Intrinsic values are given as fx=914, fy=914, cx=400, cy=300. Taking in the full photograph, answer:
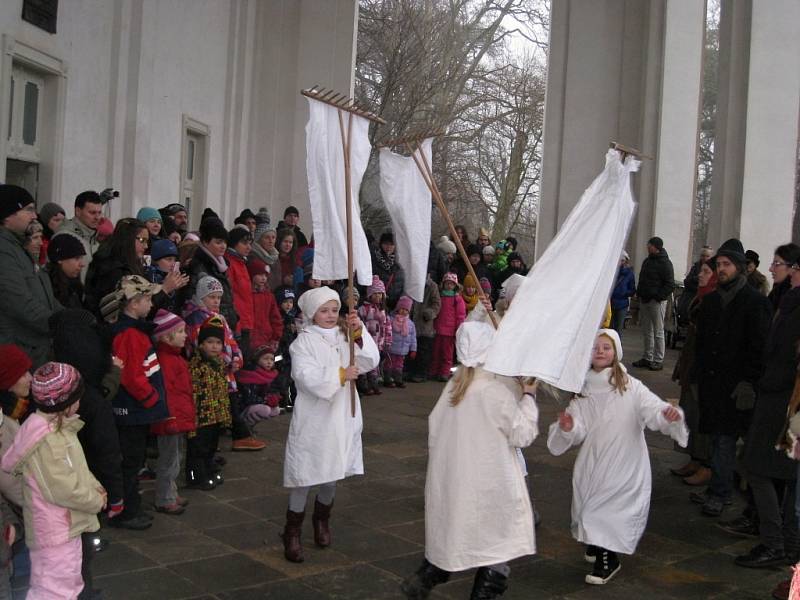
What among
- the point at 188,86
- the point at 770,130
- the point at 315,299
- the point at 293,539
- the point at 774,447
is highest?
the point at 188,86

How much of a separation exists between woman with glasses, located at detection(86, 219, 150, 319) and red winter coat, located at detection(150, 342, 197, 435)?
32.2 inches

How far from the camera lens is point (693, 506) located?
7059 mm

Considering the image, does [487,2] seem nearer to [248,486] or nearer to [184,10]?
[184,10]

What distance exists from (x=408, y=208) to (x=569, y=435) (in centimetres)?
217

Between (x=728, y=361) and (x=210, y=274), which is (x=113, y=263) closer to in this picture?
(x=210, y=274)

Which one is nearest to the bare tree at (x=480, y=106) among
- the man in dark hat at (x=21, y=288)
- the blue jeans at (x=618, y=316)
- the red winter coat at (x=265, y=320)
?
the blue jeans at (x=618, y=316)

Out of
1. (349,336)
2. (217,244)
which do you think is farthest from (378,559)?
(217,244)

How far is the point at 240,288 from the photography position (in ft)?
28.0

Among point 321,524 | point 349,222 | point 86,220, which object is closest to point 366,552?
point 321,524

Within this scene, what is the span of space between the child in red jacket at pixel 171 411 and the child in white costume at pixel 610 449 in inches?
98.8

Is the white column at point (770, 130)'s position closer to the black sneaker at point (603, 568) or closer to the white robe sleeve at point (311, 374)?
the black sneaker at point (603, 568)

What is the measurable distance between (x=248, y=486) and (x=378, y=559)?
1814 millimetres

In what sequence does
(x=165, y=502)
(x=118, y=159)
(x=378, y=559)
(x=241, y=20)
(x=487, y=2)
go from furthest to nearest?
(x=487, y=2) → (x=241, y=20) → (x=118, y=159) → (x=165, y=502) → (x=378, y=559)

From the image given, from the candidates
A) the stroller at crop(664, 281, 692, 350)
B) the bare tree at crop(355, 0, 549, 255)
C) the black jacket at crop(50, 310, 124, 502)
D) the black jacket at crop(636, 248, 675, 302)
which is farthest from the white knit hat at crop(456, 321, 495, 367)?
the bare tree at crop(355, 0, 549, 255)
